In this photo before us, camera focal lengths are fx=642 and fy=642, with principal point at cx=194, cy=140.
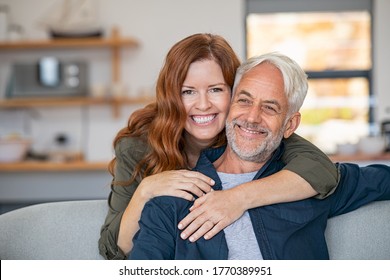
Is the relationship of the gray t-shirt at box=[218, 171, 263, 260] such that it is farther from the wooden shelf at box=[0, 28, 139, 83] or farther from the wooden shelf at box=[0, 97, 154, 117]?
the wooden shelf at box=[0, 28, 139, 83]

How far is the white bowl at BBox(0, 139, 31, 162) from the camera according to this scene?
4543 mm

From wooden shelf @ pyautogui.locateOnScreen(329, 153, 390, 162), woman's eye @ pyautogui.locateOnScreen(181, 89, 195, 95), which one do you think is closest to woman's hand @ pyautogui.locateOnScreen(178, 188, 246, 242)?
woman's eye @ pyautogui.locateOnScreen(181, 89, 195, 95)

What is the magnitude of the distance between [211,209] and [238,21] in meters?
3.63

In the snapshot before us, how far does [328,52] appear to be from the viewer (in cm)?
511

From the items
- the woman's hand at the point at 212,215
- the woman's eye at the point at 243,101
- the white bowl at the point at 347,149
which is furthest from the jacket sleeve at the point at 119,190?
the white bowl at the point at 347,149

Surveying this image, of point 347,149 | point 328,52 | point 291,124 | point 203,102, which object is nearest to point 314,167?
point 291,124

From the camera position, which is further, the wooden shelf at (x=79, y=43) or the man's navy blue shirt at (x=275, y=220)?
the wooden shelf at (x=79, y=43)

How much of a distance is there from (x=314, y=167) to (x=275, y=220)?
6.7 inches

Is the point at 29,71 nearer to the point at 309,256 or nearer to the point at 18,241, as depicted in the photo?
the point at 18,241

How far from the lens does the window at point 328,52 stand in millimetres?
5070

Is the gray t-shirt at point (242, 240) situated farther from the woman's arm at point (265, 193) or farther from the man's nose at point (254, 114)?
the man's nose at point (254, 114)

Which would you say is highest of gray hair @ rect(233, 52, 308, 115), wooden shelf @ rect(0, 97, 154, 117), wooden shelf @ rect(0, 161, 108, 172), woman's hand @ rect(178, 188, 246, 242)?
gray hair @ rect(233, 52, 308, 115)
